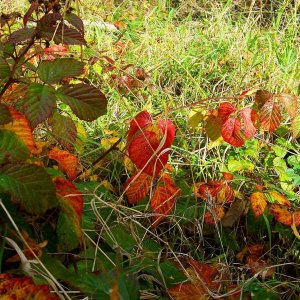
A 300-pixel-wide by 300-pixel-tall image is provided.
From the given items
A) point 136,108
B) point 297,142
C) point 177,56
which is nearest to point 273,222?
point 297,142

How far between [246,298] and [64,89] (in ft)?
1.91

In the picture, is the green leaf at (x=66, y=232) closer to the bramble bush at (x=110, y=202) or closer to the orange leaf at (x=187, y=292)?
the bramble bush at (x=110, y=202)

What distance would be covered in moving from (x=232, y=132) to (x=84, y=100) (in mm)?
583

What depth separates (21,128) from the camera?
2.96 ft

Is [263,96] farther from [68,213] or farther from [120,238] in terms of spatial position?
[68,213]

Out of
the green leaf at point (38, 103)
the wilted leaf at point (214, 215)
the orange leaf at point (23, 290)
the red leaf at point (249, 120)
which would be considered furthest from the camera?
the red leaf at point (249, 120)

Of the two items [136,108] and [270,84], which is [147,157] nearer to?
[136,108]

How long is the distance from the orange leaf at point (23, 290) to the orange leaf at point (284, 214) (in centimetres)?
88

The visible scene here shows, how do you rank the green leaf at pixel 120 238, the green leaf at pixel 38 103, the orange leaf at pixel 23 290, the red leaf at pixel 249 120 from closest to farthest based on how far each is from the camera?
the orange leaf at pixel 23 290, the green leaf at pixel 38 103, the green leaf at pixel 120 238, the red leaf at pixel 249 120

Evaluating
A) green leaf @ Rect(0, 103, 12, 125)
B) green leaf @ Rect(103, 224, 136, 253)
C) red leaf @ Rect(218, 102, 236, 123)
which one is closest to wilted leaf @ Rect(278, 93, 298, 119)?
red leaf @ Rect(218, 102, 236, 123)

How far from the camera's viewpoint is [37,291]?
72cm

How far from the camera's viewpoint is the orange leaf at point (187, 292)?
2.99 ft

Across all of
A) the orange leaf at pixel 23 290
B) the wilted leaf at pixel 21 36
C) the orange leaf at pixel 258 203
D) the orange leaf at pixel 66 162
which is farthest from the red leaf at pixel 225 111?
the orange leaf at pixel 23 290

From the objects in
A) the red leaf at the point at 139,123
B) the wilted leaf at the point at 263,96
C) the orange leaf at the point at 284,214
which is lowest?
the orange leaf at the point at 284,214
